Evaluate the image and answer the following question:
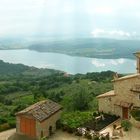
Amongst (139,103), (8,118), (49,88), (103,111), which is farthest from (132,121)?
(49,88)

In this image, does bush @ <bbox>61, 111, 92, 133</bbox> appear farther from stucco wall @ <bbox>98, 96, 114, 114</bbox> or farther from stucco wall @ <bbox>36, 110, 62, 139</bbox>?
stucco wall @ <bbox>98, 96, 114, 114</bbox>

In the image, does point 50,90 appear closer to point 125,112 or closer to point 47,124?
point 125,112

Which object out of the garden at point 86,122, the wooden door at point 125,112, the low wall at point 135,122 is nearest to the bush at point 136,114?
the low wall at point 135,122

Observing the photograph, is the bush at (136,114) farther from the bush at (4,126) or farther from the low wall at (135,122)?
the bush at (4,126)

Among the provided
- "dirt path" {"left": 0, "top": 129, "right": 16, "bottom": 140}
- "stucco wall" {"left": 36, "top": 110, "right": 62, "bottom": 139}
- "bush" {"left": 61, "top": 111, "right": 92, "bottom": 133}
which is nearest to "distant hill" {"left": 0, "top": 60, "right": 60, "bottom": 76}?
"dirt path" {"left": 0, "top": 129, "right": 16, "bottom": 140}

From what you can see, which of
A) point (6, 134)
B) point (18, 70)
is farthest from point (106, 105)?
point (18, 70)

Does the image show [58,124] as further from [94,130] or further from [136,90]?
[136,90]
